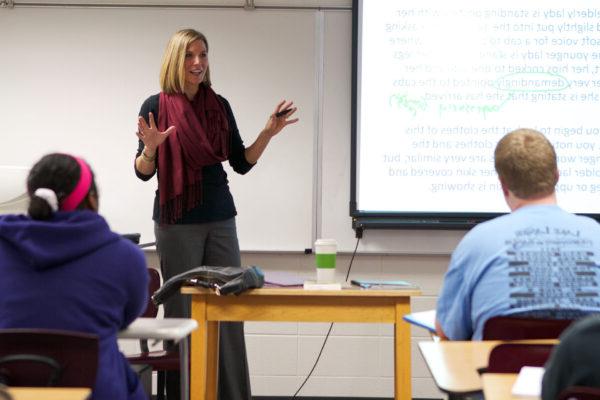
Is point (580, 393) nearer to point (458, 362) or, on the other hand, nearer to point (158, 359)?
point (458, 362)

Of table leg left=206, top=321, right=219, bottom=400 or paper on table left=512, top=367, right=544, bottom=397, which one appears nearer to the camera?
paper on table left=512, top=367, right=544, bottom=397

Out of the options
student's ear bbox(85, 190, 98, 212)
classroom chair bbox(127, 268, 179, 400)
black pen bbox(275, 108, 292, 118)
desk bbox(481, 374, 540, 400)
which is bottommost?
classroom chair bbox(127, 268, 179, 400)

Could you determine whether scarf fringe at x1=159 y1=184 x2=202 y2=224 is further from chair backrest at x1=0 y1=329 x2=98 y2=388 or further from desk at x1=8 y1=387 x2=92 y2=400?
desk at x1=8 y1=387 x2=92 y2=400

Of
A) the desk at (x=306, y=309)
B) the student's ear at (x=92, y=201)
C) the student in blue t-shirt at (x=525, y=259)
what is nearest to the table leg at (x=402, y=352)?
the desk at (x=306, y=309)

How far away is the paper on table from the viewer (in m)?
1.56

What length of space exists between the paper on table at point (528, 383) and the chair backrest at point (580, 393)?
11 cm

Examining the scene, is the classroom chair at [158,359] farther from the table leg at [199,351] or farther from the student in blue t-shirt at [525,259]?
the student in blue t-shirt at [525,259]

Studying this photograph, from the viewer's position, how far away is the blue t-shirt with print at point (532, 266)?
2.04 meters

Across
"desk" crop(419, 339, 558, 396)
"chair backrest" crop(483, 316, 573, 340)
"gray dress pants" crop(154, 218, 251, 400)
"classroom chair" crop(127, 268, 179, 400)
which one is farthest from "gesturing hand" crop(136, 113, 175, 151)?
"chair backrest" crop(483, 316, 573, 340)

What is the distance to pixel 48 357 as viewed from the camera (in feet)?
6.41

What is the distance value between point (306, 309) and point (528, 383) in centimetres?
142

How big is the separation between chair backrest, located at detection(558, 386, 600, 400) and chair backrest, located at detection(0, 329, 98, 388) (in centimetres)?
109

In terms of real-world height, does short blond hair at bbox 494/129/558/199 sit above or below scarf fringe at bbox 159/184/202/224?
above

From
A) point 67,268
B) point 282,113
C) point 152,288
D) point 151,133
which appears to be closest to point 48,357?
point 67,268
